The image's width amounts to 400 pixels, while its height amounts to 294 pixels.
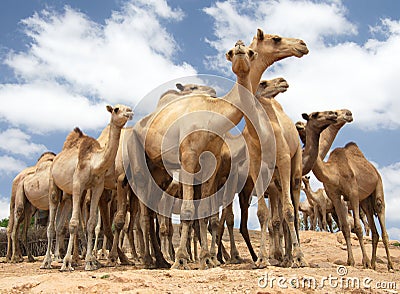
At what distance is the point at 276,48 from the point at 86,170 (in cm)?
446

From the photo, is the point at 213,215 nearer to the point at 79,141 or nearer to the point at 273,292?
the point at 79,141

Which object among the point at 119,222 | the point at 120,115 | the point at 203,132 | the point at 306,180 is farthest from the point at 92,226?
the point at 306,180

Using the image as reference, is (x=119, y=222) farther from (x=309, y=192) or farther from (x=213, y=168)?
(x=309, y=192)

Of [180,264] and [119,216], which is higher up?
[119,216]

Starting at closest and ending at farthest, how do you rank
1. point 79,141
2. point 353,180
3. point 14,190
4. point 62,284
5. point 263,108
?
1. point 62,284
2. point 263,108
3. point 79,141
4. point 353,180
5. point 14,190

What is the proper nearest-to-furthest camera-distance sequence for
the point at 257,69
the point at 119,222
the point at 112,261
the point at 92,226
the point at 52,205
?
the point at 257,69, the point at 92,226, the point at 119,222, the point at 112,261, the point at 52,205

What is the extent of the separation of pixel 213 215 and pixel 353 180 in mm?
3984

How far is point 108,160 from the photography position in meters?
9.86

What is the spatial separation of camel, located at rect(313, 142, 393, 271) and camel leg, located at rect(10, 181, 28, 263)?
9246 millimetres

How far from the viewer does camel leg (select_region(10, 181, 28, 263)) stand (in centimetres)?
1501

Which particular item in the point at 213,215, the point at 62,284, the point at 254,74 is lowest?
the point at 62,284

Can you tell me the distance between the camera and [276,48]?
9.01m

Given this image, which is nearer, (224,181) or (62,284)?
(62,284)

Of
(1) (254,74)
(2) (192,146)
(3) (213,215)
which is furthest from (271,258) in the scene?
(1) (254,74)
